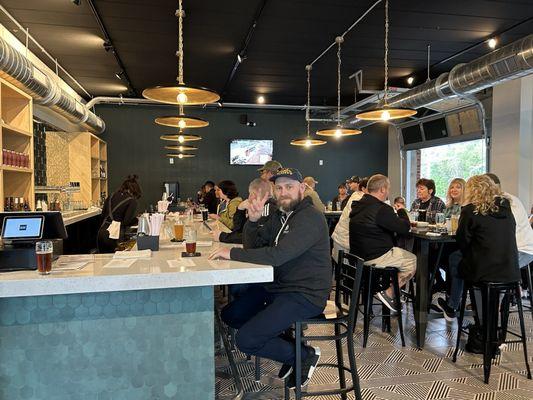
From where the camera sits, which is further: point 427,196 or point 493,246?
point 427,196

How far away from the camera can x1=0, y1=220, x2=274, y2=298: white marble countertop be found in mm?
1730

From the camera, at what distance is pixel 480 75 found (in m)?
5.32

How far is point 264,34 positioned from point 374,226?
10.5ft

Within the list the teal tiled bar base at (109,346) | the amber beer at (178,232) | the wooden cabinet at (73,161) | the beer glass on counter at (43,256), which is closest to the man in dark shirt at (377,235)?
the amber beer at (178,232)

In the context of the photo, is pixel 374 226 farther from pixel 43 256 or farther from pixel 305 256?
pixel 43 256

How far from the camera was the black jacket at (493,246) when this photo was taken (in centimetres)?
308

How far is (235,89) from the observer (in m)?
8.80

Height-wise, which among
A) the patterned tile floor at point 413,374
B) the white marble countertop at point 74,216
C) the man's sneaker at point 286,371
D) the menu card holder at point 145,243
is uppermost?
the menu card holder at point 145,243

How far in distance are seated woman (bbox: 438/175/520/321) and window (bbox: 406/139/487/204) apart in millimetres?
4945

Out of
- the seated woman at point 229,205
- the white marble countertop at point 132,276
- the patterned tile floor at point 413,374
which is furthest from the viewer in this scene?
the seated woman at point 229,205

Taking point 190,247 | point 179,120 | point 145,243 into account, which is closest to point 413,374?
point 190,247

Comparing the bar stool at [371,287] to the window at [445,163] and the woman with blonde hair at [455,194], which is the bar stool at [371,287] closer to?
the woman with blonde hair at [455,194]

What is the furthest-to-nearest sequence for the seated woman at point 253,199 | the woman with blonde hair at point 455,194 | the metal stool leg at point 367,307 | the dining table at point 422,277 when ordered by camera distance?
1. the woman with blonde hair at point 455,194
2. the metal stool leg at point 367,307
3. the dining table at point 422,277
4. the seated woman at point 253,199

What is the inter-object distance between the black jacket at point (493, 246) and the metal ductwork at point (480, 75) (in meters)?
2.31
